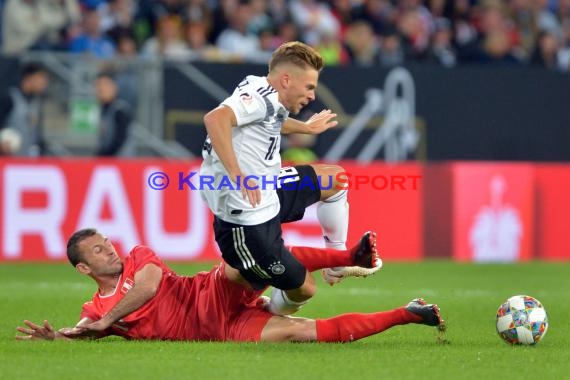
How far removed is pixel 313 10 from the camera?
19609 millimetres

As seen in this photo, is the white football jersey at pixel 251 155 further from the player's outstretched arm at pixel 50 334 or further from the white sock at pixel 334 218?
the player's outstretched arm at pixel 50 334

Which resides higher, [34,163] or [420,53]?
[420,53]

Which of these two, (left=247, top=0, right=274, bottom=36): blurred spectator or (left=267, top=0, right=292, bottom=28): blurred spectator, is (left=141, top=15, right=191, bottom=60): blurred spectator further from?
(left=267, top=0, right=292, bottom=28): blurred spectator

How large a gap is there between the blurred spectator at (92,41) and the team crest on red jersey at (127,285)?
9.32 m

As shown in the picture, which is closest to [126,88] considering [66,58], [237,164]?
[66,58]

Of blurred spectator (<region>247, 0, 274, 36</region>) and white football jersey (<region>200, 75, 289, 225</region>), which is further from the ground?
blurred spectator (<region>247, 0, 274, 36</region>)

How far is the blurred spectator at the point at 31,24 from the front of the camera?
54.6 ft

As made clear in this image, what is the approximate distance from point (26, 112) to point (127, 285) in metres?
8.33

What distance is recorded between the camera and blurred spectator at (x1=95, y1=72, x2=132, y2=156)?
1590 centimetres

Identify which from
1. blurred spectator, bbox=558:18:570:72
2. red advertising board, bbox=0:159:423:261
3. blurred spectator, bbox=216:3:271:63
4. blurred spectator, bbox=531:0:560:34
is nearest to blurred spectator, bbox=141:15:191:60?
blurred spectator, bbox=216:3:271:63

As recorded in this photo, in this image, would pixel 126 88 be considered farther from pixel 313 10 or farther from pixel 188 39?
pixel 313 10

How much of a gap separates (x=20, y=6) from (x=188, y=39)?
2593 millimetres

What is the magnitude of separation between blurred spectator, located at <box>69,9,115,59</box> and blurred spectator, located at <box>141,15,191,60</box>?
603mm

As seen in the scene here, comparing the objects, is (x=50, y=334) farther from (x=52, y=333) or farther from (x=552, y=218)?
(x=552, y=218)
